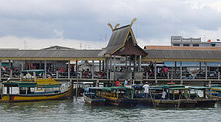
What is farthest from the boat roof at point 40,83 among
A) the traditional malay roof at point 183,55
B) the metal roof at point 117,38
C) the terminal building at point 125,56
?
the traditional malay roof at point 183,55

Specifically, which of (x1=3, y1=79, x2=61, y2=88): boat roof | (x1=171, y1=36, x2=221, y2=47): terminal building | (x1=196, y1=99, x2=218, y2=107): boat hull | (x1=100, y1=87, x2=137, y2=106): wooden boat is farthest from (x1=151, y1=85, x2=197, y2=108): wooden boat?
(x1=171, y1=36, x2=221, y2=47): terminal building

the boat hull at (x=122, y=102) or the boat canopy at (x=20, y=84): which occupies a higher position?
the boat canopy at (x=20, y=84)

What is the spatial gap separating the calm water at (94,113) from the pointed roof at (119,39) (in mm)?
7858

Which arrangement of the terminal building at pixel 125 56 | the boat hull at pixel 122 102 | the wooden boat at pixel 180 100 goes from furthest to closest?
the terminal building at pixel 125 56 < the boat hull at pixel 122 102 < the wooden boat at pixel 180 100

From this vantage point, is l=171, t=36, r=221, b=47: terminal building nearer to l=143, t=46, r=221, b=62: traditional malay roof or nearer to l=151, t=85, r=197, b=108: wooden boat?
l=143, t=46, r=221, b=62: traditional malay roof

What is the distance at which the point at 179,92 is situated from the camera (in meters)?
36.4

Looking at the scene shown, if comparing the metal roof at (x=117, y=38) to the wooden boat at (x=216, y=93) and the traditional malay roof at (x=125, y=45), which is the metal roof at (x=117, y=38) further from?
the wooden boat at (x=216, y=93)

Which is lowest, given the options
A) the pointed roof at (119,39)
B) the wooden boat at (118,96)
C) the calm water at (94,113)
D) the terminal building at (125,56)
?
the calm water at (94,113)

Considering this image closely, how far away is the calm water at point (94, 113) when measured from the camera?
95.2ft

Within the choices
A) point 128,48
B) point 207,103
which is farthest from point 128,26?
point 207,103

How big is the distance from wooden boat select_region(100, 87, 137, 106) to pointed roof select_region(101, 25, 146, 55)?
5167mm

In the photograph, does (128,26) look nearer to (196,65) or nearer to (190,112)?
(190,112)

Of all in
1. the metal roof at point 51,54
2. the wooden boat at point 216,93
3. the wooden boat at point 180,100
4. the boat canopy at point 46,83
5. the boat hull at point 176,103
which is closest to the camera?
the boat hull at point 176,103

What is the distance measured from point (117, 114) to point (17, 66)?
33706mm
